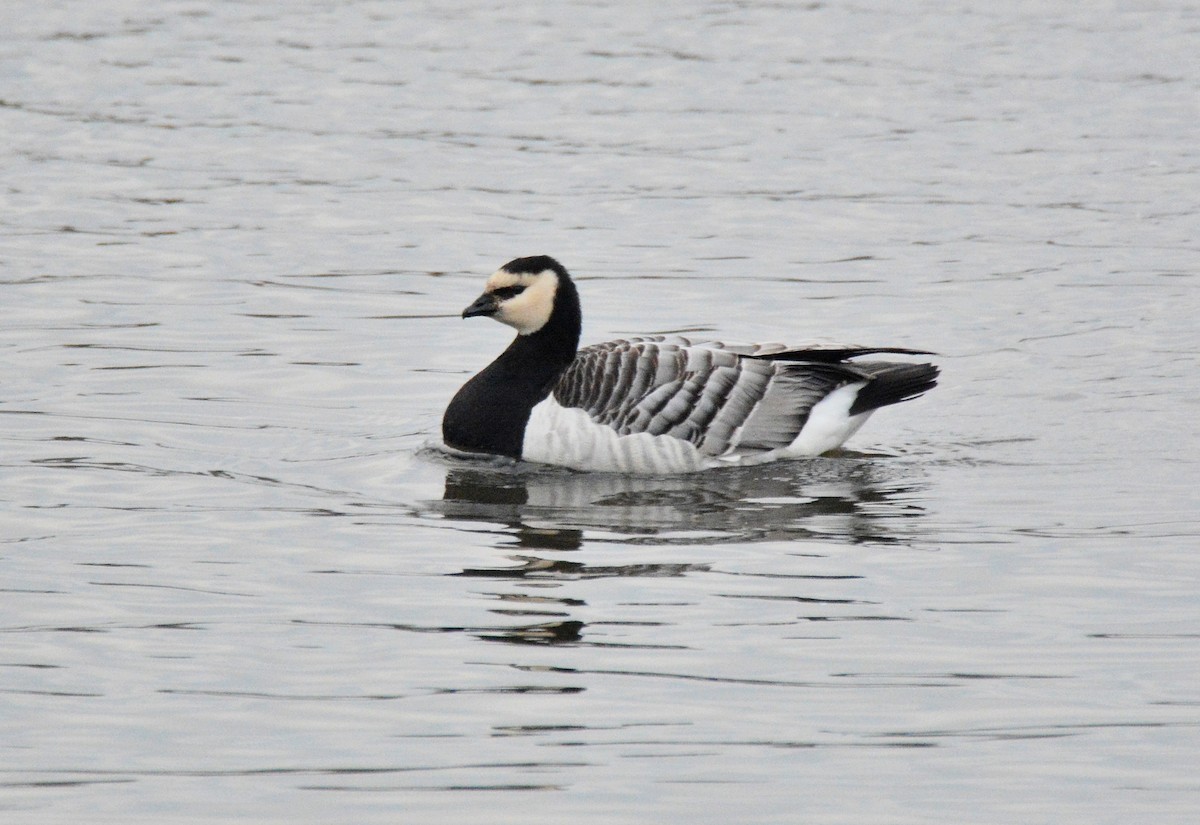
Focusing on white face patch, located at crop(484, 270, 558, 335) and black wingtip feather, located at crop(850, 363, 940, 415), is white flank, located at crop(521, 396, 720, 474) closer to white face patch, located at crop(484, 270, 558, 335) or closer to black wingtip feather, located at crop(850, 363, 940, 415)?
white face patch, located at crop(484, 270, 558, 335)

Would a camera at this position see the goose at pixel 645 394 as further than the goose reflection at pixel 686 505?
Yes

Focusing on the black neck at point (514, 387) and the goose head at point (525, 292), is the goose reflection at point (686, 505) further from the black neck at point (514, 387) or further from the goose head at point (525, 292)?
the goose head at point (525, 292)

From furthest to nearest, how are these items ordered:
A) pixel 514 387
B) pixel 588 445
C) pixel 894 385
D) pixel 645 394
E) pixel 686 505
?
pixel 894 385 < pixel 514 387 < pixel 645 394 < pixel 588 445 < pixel 686 505

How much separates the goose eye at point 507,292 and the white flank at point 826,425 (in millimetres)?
1907

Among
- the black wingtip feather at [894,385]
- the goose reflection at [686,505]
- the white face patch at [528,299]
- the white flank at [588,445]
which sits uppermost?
the white face patch at [528,299]

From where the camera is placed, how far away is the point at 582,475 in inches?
449

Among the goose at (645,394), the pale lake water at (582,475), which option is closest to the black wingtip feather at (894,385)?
the goose at (645,394)

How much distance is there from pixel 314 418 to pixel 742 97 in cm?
1131

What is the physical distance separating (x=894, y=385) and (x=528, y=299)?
2.34m

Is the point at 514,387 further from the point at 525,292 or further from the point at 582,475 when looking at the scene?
the point at 582,475

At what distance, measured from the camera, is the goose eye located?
38.6 ft

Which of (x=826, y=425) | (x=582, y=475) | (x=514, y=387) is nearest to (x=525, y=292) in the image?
(x=514, y=387)

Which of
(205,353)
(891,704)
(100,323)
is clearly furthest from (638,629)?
(100,323)

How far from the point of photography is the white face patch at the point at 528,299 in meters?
11.8
